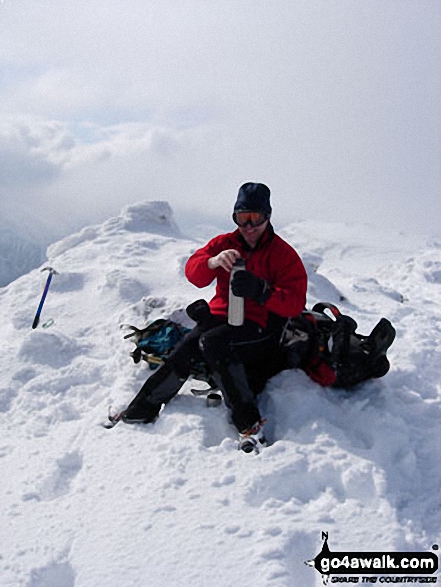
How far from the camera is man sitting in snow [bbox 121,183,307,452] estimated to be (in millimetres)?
4656

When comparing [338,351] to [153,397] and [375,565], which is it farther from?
[375,565]

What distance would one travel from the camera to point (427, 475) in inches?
158

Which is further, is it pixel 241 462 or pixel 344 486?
pixel 241 462

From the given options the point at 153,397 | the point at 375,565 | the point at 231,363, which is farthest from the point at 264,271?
the point at 375,565

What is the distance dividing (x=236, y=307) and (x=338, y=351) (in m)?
1.22

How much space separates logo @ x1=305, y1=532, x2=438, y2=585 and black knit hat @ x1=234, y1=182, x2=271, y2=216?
3004 mm

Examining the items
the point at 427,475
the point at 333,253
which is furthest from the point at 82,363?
the point at 333,253

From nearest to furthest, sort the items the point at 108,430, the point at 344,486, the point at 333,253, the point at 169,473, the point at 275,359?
1. the point at 344,486
2. the point at 169,473
3. the point at 108,430
4. the point at 275,359
5. the point at 333,253

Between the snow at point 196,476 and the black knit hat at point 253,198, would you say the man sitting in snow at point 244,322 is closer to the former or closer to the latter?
the black knit hat at point 253,198

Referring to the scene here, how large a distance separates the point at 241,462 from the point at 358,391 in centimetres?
163

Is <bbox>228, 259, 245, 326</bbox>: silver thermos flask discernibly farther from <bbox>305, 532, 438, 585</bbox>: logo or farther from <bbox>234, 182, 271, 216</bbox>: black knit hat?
<bbox>305, 532, 438, 585</bbox>: logo

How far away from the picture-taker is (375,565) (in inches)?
124

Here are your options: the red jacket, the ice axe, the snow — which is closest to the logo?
the snow

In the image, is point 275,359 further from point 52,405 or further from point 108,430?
point 52,405
